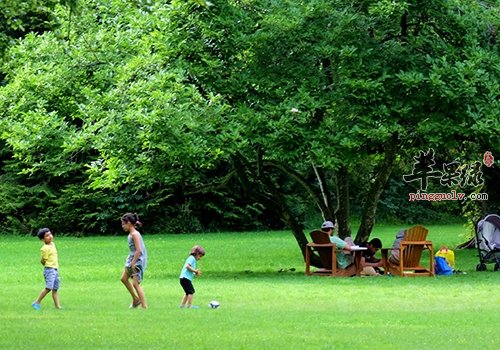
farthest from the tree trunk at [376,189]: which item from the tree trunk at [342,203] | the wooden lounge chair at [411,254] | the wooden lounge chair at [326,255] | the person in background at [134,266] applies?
the person in background at [134,266]

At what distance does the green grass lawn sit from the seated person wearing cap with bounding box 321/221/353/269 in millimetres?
833

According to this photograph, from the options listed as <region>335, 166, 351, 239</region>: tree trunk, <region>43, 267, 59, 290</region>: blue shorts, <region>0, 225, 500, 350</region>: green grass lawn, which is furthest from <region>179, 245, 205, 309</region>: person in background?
<region>335, 166, 351, 239</region>: tree trunk

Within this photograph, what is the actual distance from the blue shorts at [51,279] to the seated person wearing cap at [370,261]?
891 cm

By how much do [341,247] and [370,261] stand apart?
5.83 ft

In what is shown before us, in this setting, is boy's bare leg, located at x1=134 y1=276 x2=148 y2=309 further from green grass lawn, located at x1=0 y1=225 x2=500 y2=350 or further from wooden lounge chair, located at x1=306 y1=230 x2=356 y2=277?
wooden lounge chair, located at x1=306 y1=230 x2=356 y2=277

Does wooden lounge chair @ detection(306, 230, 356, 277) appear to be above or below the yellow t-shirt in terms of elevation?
below

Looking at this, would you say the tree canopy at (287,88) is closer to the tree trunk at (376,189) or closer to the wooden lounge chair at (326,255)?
the tree trunk at (376,189)

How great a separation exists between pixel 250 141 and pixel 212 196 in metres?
27.1

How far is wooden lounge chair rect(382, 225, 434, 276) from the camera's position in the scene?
2503 centimetres

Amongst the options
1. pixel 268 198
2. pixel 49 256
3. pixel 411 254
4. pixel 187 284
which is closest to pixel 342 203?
pixel 268 198

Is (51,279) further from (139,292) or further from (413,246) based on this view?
(413,246)

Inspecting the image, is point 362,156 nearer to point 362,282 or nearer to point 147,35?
point 362,282

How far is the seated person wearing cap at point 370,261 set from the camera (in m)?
25.7

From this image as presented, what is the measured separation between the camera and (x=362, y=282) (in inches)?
925
